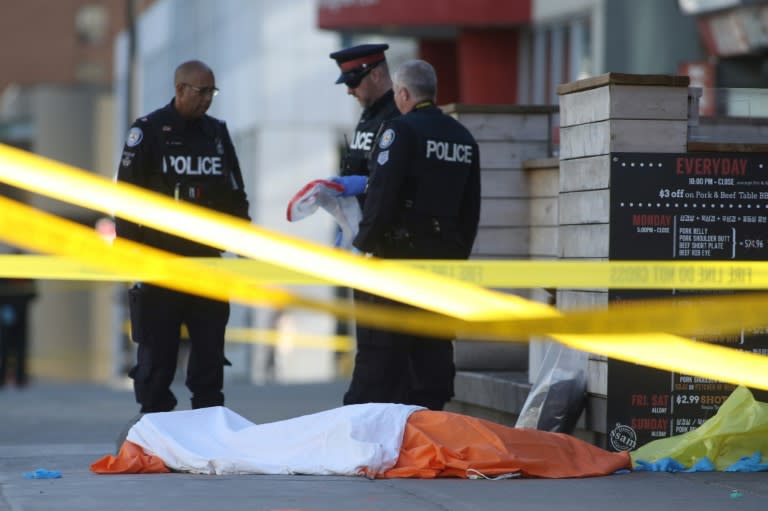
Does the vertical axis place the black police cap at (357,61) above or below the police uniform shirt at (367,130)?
above

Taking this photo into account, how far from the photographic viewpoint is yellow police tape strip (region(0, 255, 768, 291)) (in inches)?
286

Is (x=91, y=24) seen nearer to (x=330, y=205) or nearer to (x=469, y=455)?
(x=330, y=205)

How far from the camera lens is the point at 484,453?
7328 mm

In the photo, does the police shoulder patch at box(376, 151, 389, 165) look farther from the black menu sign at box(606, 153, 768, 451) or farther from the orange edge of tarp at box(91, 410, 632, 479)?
the orange edge of tarp at box(91, 410, 632, 479)

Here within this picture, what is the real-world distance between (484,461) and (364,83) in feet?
Answer: 7.35

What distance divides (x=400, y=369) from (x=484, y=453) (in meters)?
0.85

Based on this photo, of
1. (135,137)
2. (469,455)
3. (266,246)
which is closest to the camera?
(266,246)

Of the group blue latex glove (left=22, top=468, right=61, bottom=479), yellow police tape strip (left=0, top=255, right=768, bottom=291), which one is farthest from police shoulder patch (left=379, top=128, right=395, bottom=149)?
blue latex glove (left=22, top=468, right=61, bottom=479)

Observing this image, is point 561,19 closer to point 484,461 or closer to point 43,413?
point 43,413

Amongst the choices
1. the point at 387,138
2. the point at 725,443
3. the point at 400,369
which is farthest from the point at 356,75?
the point at 725,443

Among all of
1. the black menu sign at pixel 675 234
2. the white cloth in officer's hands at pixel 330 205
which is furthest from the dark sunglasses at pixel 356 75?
the black menu sign at pixel 675 234

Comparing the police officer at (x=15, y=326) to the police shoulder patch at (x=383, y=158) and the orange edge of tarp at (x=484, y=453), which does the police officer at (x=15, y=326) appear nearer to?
the police shoulder patch at (x=383, y=158)

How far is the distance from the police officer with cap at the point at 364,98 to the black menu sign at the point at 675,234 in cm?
128

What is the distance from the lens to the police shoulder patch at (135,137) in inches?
331
